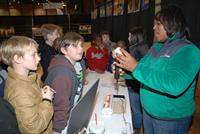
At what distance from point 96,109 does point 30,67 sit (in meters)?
0.81

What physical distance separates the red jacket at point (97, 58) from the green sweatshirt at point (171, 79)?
8.22ft

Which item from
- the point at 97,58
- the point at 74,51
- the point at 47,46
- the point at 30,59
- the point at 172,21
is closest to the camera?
the point at 30,59

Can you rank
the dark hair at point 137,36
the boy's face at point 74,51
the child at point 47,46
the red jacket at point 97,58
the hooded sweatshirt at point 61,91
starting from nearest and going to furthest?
the hooded sweatshirt at point 61,91
the boy's face at point 74,51
the child at point 47,46
the dark hair at point 137,36
the red jacket at point 97,58

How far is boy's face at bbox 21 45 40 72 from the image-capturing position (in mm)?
1400

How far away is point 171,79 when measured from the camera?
1.36m

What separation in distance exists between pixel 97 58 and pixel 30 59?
9.19 ft

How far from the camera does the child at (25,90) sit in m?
1.25

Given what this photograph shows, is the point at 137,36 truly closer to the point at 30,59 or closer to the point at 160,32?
the point at 160,32

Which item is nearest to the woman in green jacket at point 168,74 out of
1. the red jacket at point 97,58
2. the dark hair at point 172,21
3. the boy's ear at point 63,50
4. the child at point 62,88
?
the dark hair at point 172,21

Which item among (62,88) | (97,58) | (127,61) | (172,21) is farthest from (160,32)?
(97,58)

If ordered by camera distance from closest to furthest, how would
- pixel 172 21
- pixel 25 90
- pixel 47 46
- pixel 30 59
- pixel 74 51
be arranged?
pixel 25 90, pixel 30 59, pixel 172 21, pixel 74 51, pixel 47 46

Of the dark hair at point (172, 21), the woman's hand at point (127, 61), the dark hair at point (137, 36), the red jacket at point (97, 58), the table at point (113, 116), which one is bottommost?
the table at point (113, 116)

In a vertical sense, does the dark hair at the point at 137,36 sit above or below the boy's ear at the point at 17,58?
above

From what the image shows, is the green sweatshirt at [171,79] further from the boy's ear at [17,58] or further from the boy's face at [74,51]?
the boy's ear at [17,58]
